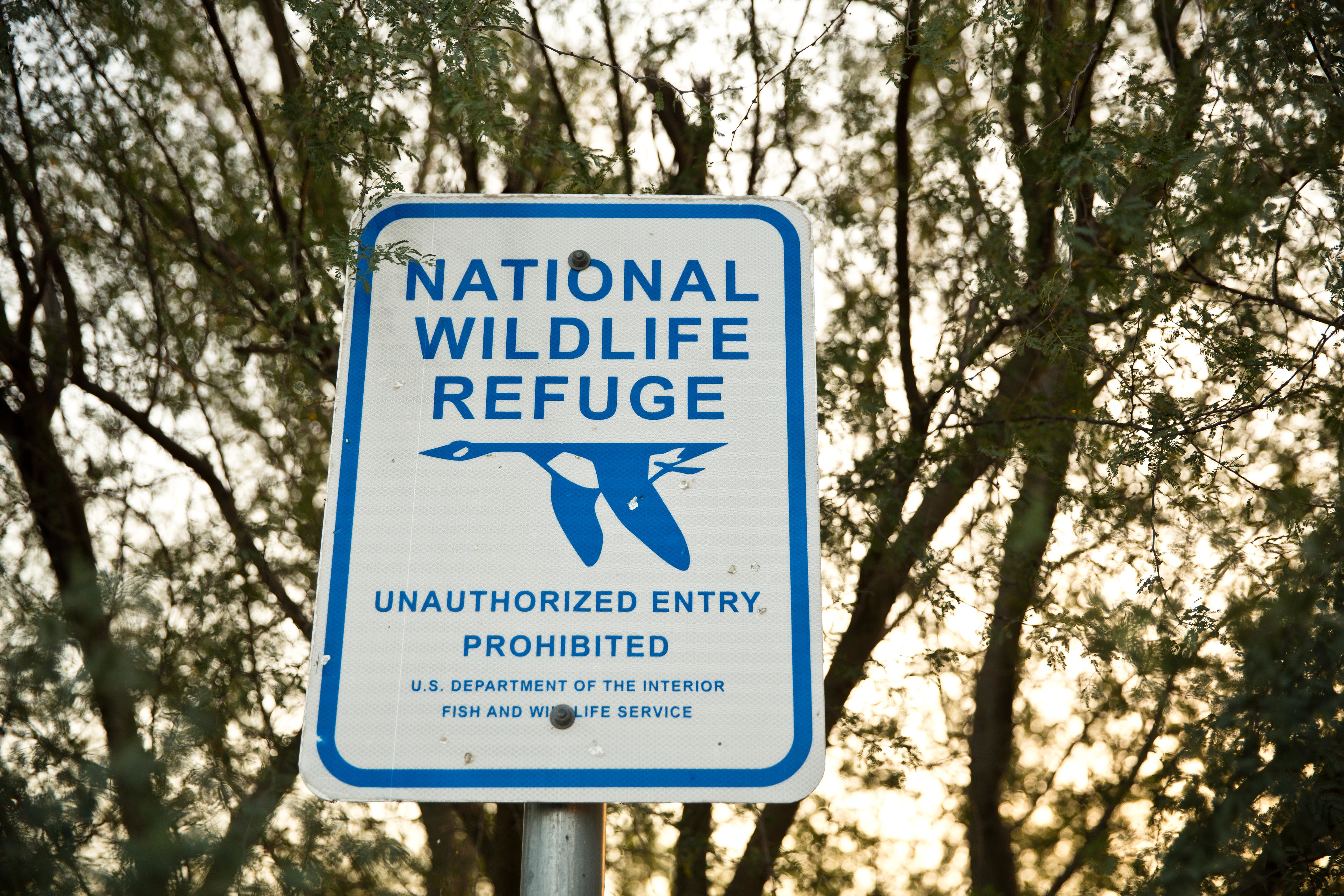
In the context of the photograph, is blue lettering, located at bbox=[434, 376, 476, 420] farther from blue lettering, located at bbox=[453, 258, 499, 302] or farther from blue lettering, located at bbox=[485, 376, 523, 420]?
blue lettering, located at bbox=[453, 258, 499, 302]

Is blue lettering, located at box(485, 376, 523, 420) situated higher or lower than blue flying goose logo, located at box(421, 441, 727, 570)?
higher

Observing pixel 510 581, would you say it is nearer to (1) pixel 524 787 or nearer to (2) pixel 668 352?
(1) pixel 524 787

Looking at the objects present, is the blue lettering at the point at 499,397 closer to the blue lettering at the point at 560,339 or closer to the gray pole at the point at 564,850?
the blue lettering at the point at 560,339

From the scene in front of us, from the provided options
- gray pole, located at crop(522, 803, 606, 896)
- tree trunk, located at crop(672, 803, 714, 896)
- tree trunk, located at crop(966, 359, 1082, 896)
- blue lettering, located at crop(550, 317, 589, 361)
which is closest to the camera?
gray pole, located at crop(522, 803, 606, 896)

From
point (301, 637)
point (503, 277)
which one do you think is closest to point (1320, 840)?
point (503, 277)

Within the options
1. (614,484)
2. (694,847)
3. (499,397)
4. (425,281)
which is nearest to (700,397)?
(614,484)

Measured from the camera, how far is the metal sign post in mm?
1265

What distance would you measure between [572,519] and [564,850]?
0.40 meters

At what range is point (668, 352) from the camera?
1439 mm

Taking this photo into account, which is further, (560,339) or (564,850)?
(560,339)

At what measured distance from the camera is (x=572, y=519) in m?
1.35

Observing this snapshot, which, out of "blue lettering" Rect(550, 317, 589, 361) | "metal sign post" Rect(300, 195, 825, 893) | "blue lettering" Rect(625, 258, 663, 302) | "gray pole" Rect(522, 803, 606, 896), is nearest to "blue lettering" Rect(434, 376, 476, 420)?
"metal sign post" Rect(300, 195, 825, 893)

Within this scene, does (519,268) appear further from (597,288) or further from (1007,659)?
(1007,659)

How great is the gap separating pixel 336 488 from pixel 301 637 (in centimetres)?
233
